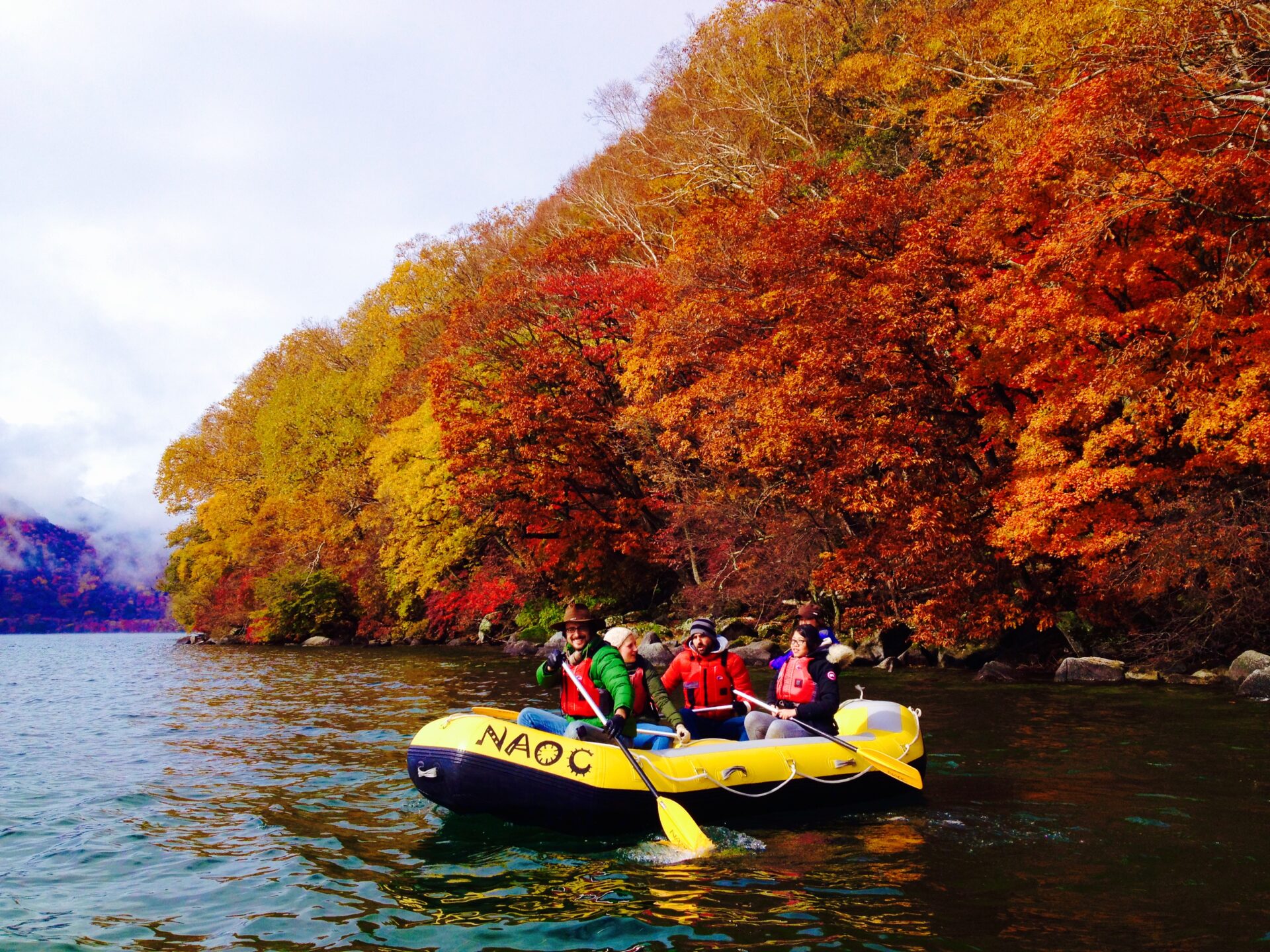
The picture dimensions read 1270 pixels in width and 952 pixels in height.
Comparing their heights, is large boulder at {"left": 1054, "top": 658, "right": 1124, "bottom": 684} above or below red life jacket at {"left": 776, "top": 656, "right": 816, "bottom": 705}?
below

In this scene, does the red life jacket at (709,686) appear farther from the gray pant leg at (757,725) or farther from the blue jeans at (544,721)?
the blue jeans at (544,721)

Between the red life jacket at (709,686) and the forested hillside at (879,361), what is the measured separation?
24.0 feet

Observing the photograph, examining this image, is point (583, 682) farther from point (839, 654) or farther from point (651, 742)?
point (839, 654)

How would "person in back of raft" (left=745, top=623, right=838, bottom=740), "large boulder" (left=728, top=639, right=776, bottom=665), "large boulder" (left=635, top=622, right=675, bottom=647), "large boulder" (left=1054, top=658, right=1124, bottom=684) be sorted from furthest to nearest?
"large boulder" (left=635, top=622, right=675, bottom=647) → "large boulder" (left=728, top=639, right=776, bottom=665) → "large boulder" (left=1054, top=658, right=1124, bottom=684) → "person in back of raft" (left=745, top=623, right=838, bottom=740)

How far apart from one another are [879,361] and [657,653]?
25.6 feet

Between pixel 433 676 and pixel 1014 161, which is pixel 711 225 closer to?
pixel 1014 161

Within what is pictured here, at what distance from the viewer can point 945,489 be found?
53.1 ft

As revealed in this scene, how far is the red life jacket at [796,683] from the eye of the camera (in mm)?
8047

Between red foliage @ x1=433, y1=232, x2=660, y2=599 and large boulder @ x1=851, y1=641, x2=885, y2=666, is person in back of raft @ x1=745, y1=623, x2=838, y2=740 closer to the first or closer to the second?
large boulder @ x1=851, y1=641, x2=885, y2=666

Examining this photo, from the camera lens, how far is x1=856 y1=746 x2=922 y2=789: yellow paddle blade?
734cm

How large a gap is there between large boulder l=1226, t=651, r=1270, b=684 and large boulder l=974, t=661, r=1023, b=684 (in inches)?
113

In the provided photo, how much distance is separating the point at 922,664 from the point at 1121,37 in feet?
35.6

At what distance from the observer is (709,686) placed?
8391 millimetres

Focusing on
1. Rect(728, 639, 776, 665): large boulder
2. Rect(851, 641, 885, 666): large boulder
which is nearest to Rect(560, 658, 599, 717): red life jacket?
Rect(728, 639, 776, 665): large boulder
